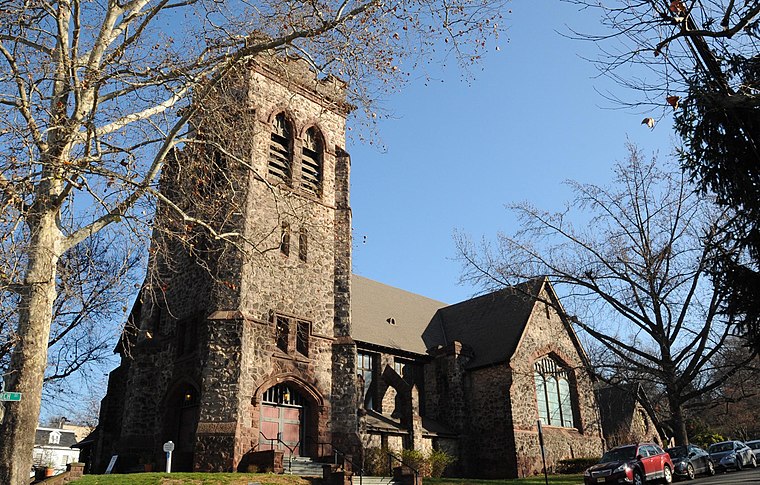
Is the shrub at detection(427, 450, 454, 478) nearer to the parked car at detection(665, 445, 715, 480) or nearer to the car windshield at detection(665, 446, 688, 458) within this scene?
the parked car at detection(665, 445, 715, 480)

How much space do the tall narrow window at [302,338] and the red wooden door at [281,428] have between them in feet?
6.43

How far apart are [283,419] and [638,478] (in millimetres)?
11252

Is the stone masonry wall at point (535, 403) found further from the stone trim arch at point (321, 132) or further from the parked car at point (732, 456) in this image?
the stone trim arch at point (321, 132)

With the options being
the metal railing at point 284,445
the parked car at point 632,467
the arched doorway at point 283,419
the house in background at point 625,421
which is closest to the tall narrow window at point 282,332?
the arched doorway at point 283,419

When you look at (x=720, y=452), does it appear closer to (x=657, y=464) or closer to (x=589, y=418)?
(x=589, y=418)

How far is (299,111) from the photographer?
79.6 ft

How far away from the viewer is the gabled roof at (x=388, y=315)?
89.3ft

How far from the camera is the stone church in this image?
60.1 feet

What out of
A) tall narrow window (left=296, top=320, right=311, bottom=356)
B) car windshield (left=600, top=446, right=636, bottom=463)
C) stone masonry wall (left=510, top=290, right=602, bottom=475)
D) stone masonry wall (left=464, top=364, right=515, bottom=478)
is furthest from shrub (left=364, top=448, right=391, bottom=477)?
car windshield (left=600, top=446, right=636, bottom=463)

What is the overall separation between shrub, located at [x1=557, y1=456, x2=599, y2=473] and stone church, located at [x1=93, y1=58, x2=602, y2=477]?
1.16 ft

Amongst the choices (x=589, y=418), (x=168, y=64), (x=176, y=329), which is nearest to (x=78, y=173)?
(x=168, y=64)

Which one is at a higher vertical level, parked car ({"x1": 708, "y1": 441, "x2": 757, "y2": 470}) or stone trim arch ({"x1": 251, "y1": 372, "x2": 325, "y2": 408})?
stone trim arch ({"x1": 251, "y1": 372, "x2": 325, "y2": 408})

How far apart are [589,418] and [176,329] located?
21.3 meters

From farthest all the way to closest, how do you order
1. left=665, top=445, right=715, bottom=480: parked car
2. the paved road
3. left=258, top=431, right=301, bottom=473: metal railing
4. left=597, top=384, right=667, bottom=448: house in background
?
1. left=597, top=384, right=667, bottom=448: house in background
2. left=665, top=445, right=715, bottom=480: parked car
3. the paved road
4. left=258, top=431, right=301, bottom=473: metal railing
